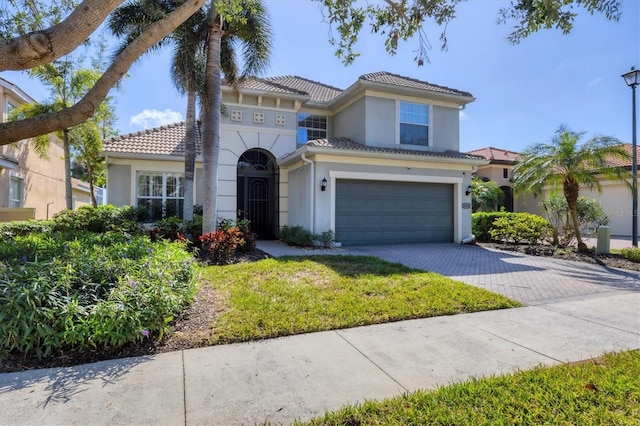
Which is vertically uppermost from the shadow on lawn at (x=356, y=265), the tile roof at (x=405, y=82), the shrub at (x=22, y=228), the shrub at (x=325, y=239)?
the tile roof at (x=405, y=82)

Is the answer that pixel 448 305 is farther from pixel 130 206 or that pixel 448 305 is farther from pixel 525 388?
pixel 130 206

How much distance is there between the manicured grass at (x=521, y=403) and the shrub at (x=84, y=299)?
8.38 ft

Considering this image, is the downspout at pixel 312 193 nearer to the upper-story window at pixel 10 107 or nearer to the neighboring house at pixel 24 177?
the neighboring house at pixel 24 177

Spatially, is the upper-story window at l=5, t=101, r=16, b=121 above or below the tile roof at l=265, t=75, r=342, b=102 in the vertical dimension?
below

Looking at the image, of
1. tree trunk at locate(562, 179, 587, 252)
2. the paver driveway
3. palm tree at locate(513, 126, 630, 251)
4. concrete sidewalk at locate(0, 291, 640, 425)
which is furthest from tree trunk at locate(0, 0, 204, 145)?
tree trunk at locate(562, 179, 587, 252)

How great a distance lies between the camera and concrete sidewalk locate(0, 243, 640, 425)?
Answer: 9.29 ft

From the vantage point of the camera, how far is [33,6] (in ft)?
25.0

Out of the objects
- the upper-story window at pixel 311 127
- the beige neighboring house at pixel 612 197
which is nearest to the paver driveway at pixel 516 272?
the upper-story window at pixel 311 127

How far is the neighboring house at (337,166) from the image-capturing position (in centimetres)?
1286

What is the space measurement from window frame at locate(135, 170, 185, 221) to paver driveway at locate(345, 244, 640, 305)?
24.7ft

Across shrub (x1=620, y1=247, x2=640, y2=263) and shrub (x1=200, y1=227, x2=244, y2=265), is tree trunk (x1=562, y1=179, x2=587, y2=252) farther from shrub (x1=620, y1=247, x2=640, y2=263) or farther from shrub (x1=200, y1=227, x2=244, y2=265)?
shrub (x1=200, y1=227, x2=244, y2=265)

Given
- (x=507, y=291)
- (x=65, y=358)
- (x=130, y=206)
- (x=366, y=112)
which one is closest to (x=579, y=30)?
(x=507, y=291)

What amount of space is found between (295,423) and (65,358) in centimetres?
274

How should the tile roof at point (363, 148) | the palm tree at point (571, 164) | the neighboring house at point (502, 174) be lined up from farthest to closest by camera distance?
the neighboring house at point (502, 174), the tile roof at point (363, 148), the palm tree at point (571, 164)
